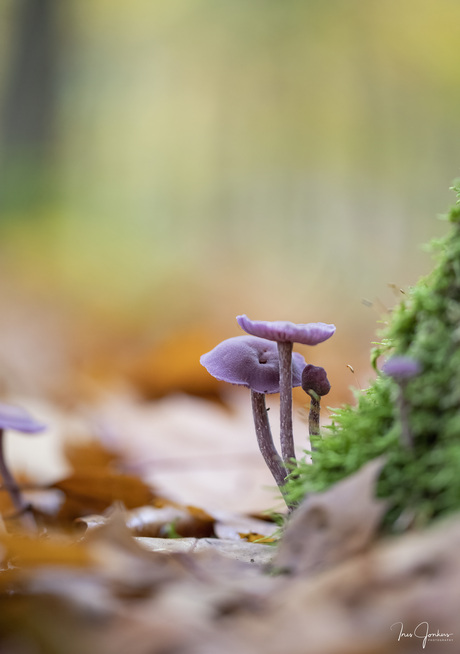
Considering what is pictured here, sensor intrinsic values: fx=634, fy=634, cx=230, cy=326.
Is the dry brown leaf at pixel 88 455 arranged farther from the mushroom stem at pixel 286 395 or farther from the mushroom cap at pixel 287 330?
the mushroom cap at pixel 287 330

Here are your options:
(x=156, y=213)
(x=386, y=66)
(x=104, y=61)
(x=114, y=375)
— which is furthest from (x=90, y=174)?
(x=114, y=375)

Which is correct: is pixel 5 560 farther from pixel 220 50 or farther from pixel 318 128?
pixel 220 50

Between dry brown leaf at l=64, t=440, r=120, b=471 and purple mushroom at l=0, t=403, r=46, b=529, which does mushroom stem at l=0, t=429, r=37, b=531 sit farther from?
dry brown leaf at l=64, t=440, r=120, b=471

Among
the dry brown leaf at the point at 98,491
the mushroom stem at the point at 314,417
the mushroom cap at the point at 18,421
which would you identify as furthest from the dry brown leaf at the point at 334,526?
the dry brown leaf at the point at 98,491

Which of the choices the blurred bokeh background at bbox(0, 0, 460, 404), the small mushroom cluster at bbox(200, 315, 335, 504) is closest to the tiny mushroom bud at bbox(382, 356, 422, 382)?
the small mushroom cluster at bbox(200, 315, 335, 504)
